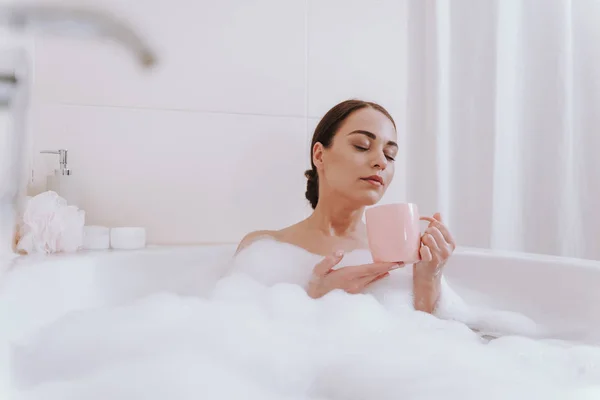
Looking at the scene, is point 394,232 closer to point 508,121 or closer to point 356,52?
point 508,121

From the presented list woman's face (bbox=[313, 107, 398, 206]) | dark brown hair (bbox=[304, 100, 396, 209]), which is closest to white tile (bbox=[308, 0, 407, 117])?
dark brown hair (bbox=[304, 100, 396, 209])

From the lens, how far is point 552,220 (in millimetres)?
1352

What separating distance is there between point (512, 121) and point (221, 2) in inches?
35.7

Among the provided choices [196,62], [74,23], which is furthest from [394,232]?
[74,23]

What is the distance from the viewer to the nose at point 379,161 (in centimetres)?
115

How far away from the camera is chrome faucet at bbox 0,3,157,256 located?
121 cm

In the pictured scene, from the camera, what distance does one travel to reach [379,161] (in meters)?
1.15

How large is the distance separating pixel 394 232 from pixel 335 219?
0.41 m

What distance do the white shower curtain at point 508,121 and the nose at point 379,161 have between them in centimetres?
45

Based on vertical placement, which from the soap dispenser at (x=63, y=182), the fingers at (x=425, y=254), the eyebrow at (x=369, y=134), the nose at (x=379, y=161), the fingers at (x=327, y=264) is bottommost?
the fingers at (x=327, y=264)

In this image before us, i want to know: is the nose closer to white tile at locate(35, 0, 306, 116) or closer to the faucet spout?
white tile at locate(35, 0, 306, 116)

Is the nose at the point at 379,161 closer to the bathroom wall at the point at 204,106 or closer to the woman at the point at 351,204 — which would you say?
the woman at the point at 351,204

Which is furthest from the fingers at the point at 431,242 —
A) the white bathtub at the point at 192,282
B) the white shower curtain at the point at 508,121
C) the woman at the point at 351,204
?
the white shower curtain at the point at 508,121

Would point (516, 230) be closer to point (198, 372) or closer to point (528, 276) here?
point (528, 276)
